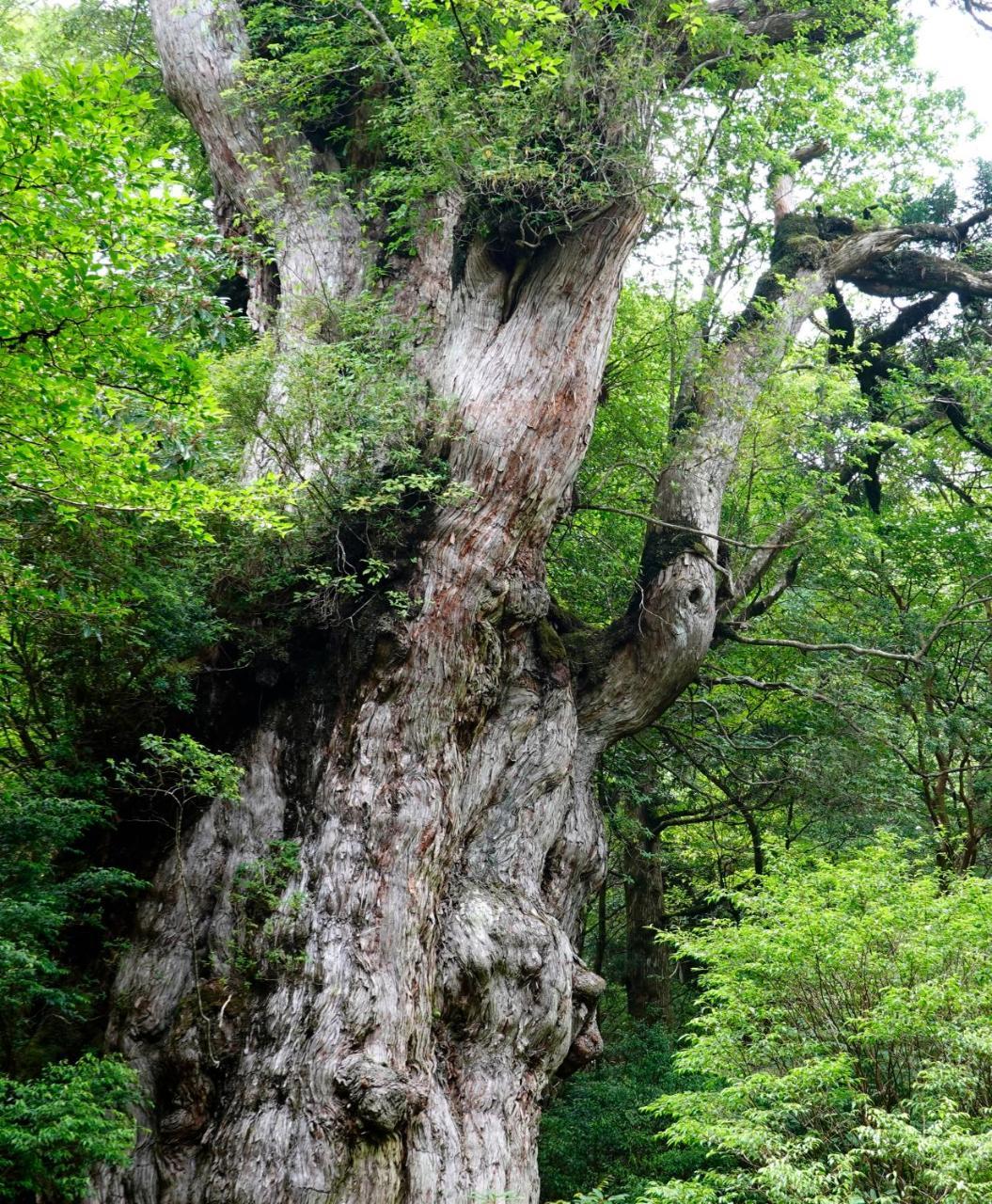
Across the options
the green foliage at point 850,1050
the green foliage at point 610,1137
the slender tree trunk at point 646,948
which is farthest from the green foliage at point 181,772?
the slender tree trunk at point 646,948

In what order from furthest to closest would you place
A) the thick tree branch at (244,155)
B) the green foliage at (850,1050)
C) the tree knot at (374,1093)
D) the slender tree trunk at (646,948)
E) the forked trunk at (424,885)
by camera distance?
the slender tree trunk at (646,948), the thick tree branch at (244,155), the forked trunk at (424,885), the tree knot at (374,1093), the green foliage at (850,1050)

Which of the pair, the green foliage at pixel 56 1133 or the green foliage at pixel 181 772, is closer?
the green foliage at pixel 56 1133

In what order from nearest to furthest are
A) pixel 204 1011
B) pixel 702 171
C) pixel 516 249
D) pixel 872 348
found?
1. pixel 204 1011
2. pixel 516 249
3. pixel 702 171
4. pixel 872 348

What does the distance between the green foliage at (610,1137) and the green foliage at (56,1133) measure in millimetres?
4766

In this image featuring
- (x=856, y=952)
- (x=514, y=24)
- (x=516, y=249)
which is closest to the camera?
(x=856, y=952)

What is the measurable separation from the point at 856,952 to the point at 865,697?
4662 mm

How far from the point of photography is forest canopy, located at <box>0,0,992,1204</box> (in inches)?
189

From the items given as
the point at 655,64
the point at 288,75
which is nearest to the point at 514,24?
the point at 655,64

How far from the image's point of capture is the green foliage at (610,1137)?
8586 millimetres

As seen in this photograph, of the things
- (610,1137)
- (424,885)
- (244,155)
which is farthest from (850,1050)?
(244,155)

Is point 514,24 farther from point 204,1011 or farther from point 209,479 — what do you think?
point 204,1011

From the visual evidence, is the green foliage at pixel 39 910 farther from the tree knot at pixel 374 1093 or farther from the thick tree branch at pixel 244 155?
the thick tree branch at pixel 244 155

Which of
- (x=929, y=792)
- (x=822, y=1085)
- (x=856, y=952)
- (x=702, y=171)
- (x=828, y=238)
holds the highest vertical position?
(x=828, y=238)

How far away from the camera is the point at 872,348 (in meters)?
11.4
